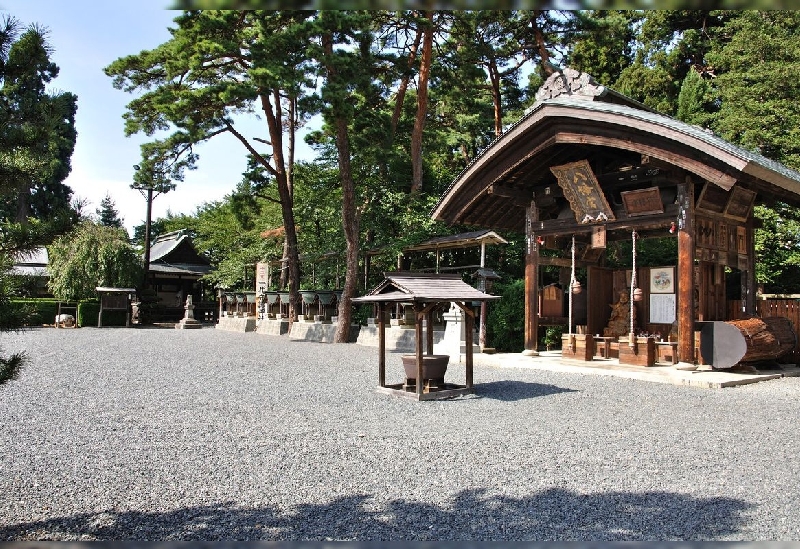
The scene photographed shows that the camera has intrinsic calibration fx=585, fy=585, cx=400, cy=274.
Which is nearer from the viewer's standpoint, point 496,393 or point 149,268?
point 496,393

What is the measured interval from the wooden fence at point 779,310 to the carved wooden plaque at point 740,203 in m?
1.77

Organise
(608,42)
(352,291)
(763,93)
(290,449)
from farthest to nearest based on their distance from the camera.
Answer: (608,42)
(352,291)
(763,93)
(290,449)

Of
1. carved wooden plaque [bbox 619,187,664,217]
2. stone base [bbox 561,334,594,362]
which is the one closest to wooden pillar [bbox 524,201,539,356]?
stone base [bbox 561,334,594,362]

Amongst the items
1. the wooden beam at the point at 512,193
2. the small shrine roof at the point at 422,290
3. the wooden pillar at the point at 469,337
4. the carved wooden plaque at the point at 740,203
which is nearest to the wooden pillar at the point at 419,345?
the small shrine roof at the point at 422,290

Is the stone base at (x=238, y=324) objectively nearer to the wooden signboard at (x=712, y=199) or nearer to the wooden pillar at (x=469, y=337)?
the wooden pillar at (x=469, y=337)

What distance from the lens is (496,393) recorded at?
26.9 feet

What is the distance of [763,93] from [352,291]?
1254cm

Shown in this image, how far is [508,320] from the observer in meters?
14.8

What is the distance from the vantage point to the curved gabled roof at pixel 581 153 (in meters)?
8.84

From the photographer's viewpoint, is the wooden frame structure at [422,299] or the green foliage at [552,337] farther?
the green foliage at [552,337]

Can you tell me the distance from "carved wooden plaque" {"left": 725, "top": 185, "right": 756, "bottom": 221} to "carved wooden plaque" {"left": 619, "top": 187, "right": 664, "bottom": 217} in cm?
145

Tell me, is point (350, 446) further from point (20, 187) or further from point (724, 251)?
point (724, 251)

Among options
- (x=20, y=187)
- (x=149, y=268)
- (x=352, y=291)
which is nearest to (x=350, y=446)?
(x=20, y=187)

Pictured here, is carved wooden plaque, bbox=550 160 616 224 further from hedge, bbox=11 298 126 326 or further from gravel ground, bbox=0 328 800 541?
hedge, bbox=11 298 126 326
